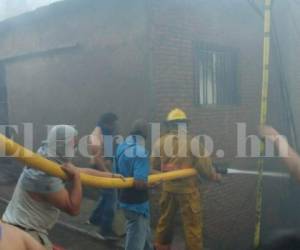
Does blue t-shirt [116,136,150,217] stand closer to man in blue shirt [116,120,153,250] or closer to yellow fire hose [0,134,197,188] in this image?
man in blue shirt [116,120,153,250]

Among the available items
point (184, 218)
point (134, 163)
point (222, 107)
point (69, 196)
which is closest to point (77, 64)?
point (222, 107)

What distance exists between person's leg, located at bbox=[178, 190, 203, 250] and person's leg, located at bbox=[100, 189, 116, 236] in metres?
1.41

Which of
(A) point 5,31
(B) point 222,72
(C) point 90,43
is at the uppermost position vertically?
(A) point 5,31

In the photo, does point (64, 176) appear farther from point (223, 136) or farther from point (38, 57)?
point (38, 57)

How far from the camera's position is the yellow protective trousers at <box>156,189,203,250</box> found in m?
4.79

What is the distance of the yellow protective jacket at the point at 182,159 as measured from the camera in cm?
471

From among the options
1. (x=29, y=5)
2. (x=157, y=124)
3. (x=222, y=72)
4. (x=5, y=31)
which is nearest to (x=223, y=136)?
(x=222, y=72)

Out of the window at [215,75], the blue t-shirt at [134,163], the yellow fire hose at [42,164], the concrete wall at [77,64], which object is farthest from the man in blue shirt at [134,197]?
the window at [215,75]

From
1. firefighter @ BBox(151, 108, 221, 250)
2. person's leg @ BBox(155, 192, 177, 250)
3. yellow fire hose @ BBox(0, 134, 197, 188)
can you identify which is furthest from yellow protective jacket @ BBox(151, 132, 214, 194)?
yellow fire hose @ BBox(0, 134, 197, 188)

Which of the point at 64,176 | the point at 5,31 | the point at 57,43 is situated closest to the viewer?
the point at 64,176

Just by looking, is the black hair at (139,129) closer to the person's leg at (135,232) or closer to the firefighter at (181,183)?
the firefighter at (181,183)

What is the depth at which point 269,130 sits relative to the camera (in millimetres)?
3258

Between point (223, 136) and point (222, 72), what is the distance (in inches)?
46.2

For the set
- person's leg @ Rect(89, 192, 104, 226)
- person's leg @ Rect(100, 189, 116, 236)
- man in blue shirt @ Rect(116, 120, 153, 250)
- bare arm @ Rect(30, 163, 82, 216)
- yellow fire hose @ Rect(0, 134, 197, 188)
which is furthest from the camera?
person's leg @ Rect(89, 192, 104, 226)
